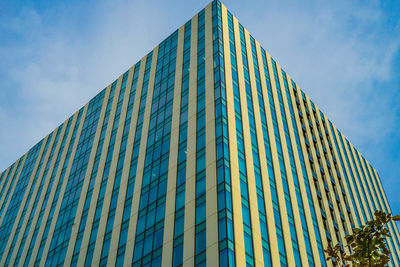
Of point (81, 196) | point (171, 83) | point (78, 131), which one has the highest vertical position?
point (78, 131)

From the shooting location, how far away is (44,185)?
67938mm

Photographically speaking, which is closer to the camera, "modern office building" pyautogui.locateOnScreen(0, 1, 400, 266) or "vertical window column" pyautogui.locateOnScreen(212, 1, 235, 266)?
"vertical window column" pyautogui.locateOnScreen(212, 1, 235, 266)

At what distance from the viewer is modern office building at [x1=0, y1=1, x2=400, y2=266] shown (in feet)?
128

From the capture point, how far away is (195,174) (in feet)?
137

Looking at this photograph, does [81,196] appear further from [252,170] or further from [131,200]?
[252,170]

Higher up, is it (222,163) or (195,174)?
(195,174)

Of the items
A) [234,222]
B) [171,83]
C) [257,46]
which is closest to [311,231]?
[234,222]

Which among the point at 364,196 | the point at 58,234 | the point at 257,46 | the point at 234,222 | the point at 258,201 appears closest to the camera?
the point at 234,222

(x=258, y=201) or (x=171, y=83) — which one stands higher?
(x=171, y=83)

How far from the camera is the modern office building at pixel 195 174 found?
128 ft

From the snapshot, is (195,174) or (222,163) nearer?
(222,163)

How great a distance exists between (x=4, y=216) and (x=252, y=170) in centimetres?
4684

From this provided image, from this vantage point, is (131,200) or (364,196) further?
(364,196)

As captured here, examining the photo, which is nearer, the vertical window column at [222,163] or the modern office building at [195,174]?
the vertical window column at [222,163]
